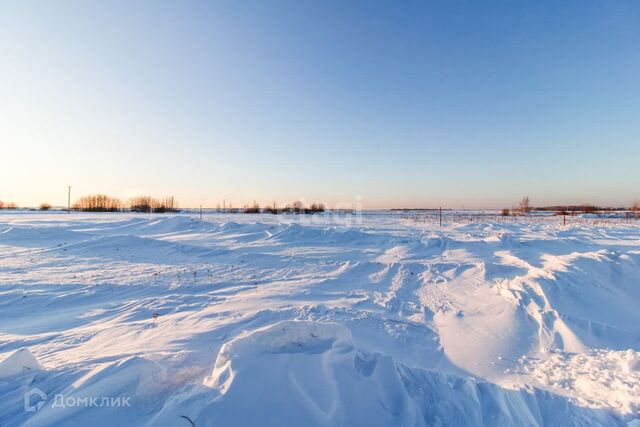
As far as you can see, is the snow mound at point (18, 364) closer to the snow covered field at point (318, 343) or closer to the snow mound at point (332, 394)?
the snow covered field at point (318, 343)

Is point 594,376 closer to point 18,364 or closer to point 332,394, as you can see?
point 332,394

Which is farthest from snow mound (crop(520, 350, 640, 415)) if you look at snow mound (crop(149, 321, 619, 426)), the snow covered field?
snow mound (crop(149, 321, 619, 426))

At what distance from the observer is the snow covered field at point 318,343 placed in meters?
2.11

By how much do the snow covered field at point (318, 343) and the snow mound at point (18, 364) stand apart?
0.4 inches

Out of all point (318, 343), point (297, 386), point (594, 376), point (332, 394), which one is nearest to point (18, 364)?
point (297, 386)

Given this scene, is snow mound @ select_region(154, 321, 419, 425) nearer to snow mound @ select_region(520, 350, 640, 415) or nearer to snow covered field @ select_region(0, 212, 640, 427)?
snow covered field @ select_region(0, 212, 640, 427)

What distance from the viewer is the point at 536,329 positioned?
4.14 meters

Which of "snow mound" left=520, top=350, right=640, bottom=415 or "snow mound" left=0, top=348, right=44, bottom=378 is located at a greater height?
"snow mound" left=0, top=348, right=44, bottom=378

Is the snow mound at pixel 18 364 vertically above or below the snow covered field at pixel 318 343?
above

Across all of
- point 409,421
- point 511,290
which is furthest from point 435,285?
point 409,421

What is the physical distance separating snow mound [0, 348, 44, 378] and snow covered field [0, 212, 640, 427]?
0.01m

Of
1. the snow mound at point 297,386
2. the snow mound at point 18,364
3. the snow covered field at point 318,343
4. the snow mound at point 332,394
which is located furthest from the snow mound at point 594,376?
the snow mound at point 18,364

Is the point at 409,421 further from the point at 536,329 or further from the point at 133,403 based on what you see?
the point at 536,329

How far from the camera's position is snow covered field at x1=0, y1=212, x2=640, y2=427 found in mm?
2113
